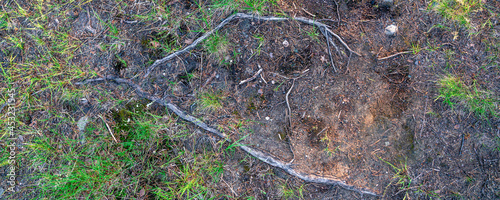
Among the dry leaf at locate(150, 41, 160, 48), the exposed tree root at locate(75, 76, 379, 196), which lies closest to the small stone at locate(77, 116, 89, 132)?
the exposed tree root at locate(75, 76, 379, 196)

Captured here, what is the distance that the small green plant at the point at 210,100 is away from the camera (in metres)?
2.34

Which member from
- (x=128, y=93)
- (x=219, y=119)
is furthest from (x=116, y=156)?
(x=219, y=119)

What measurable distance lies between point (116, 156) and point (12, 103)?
4.19 feet

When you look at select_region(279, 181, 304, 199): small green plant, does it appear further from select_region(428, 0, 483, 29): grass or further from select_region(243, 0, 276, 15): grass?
select_region(428, 0, 483, 29): grass

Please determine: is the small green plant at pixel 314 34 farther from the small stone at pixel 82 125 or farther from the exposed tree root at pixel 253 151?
the small stone at pixel 82 125

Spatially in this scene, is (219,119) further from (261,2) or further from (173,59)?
(261,2)

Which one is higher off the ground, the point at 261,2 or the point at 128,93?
the point at 261,2

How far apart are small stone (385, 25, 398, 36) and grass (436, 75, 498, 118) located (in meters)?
0.69

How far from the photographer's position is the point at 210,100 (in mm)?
2338

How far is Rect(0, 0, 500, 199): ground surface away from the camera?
230 cm

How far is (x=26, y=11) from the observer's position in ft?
7.91

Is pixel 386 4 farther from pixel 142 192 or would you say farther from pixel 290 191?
pixel 142 192

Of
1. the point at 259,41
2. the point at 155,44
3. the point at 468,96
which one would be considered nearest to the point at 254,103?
the point at 259,41

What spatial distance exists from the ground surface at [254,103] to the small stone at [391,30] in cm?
4
